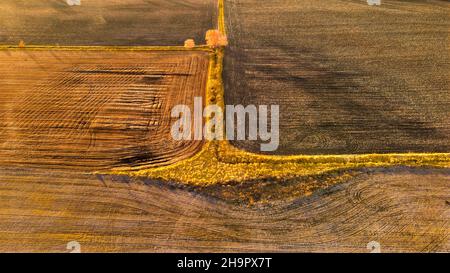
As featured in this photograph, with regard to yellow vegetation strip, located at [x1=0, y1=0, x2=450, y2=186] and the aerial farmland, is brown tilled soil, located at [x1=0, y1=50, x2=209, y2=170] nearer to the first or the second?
the aerial farmland

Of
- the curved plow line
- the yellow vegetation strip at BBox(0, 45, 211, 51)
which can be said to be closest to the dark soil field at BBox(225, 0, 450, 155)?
the curved plow line

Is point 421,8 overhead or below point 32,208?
overhead

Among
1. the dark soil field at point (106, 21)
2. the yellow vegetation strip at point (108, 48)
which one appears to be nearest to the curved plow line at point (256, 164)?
the yellow vegetation strip at point (108, 48)

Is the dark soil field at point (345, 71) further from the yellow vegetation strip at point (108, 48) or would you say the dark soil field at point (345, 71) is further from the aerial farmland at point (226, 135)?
the yellow vegetation strip at point (108, 48)

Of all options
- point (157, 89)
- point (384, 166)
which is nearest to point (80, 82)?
point (157, 89)

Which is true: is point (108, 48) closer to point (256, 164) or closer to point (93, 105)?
point (93, 105)

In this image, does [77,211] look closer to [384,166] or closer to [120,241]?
[120,241]

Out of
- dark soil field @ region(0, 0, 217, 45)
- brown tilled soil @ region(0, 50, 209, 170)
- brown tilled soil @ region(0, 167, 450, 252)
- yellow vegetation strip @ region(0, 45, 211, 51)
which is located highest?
dark soil field @ region(0, 0, 217, 45)
